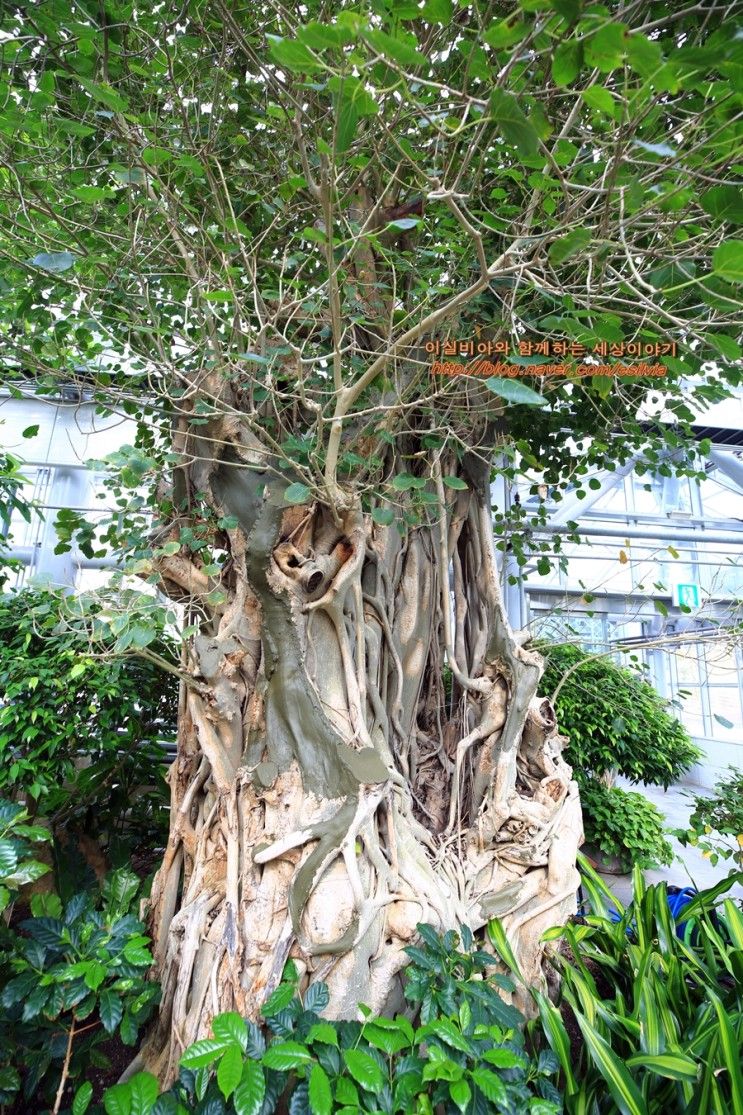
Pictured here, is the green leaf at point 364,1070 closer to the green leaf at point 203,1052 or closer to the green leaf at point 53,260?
the green leaf at point 203,1052

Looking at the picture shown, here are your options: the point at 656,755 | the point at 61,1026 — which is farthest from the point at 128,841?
the point at 656,755

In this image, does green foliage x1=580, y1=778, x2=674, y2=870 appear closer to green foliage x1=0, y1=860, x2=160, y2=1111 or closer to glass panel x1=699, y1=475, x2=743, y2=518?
green foliage x1=0, y1=860, x2=160, y2=1111

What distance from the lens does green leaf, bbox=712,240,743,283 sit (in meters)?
0.69

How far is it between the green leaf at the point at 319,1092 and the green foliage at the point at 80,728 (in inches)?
45.5

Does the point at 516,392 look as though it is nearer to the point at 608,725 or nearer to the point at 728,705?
the point at 608,725

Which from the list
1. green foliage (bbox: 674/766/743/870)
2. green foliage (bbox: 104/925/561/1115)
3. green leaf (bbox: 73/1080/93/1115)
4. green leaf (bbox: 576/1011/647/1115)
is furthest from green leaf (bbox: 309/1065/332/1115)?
green foliage (bbox: 674/766/743/870)

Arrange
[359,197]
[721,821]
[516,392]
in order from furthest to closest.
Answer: [721,821], [359,197], [516,392]

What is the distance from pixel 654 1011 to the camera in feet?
4.18

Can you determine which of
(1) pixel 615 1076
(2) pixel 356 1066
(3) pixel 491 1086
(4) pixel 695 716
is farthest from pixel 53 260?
(4) pixel 695 716

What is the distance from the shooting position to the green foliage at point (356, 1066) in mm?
958

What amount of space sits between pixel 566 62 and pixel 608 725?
110 inches

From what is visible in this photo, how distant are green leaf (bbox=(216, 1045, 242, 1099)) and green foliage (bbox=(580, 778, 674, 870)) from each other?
2.25m

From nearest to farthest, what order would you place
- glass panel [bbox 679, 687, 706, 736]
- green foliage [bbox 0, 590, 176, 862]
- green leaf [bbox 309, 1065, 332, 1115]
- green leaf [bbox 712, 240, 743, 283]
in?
green leaf [bbox 712, 240, 743, 283], green leaf [bbox 309, 1065, 332, 1115], green foliage [bbox 0, 590, 176, 862], glass panel [bbox 679, 687, 706, 736]

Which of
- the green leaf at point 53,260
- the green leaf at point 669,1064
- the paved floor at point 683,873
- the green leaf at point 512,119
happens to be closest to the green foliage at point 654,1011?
the green leaf at point 669,1064
